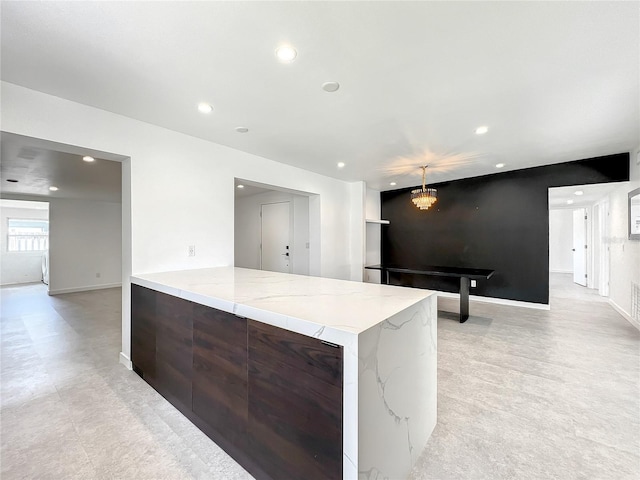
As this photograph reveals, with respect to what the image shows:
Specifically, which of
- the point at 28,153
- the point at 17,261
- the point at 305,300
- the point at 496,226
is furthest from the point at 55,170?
the point at 496,226

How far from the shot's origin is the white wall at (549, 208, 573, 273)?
8.99 m

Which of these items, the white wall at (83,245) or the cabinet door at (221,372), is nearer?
the cabinet door at (221,372)

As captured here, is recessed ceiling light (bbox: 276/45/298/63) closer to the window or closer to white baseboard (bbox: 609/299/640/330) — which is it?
white baseboard (bbox: 609/299/640/330)

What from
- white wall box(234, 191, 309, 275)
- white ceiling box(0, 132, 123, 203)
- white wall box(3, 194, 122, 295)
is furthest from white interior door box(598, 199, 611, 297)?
white wall box(3, 194, 122, 295)

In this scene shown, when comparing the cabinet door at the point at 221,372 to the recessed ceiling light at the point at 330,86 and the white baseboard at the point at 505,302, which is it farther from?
the white baseboard at the point at 505,302

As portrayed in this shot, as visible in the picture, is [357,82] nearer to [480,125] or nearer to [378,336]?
[480,125]

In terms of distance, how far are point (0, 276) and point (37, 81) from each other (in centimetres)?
909

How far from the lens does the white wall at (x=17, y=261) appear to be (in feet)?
25.2

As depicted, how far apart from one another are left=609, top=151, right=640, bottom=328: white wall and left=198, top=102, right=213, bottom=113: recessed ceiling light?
5.37m

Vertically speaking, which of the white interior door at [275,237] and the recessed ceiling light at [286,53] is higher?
the recessed ceiling light at [286,53]

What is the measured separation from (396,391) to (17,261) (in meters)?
11.4

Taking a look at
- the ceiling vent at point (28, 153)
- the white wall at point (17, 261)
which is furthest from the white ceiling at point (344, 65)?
the white wall at point (17, 261)

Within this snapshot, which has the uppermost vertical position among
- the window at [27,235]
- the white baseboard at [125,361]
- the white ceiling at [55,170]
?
the white ceiling at [55,170]

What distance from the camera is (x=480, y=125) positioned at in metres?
2.88
